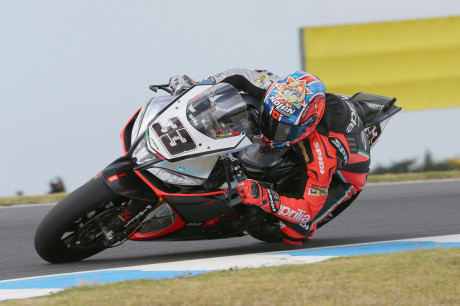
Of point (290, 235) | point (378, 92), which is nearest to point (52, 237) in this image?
point (290, 235)

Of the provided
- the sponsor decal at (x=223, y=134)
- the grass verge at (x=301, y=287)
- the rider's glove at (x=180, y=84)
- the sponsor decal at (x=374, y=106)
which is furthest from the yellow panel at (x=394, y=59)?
the grass verge at (x=301, y=287)

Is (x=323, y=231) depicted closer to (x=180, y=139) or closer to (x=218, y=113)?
(x=218, y=113)

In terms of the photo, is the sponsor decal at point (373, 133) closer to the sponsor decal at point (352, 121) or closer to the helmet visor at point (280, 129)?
the sponsor decal at point (352, 121)

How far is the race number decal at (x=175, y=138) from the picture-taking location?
4.64 meters

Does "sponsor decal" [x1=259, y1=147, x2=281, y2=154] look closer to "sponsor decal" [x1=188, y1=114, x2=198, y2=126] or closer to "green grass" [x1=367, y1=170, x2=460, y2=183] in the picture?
"sponsor decal" [x1=188, y1=114, x2=198, y2=126]

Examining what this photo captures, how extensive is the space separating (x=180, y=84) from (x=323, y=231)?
6.62 feet

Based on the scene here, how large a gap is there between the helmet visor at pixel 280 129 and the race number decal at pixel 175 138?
560 mm

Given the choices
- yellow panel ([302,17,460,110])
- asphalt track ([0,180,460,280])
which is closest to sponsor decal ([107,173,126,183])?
asphalt track ([0,180,460,280])

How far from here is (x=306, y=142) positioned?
16.8 feet

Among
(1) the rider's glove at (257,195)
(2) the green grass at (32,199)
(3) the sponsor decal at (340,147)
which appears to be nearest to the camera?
(1) the rider's glove at (257,195)

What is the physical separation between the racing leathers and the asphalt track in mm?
473

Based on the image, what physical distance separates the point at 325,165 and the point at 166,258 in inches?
50.4

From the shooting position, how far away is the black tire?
467cm

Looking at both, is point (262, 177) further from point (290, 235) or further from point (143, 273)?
point (143, 273)
